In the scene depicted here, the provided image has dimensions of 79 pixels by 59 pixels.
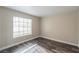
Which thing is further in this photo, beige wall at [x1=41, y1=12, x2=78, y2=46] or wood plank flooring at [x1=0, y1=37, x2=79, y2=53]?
beige wall at [x1=41, y1=12, x2=78, y2=46]

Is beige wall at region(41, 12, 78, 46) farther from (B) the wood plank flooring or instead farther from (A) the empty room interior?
(B) the wood plank flooring

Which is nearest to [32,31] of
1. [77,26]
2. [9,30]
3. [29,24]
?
[29,24]

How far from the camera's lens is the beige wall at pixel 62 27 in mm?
3014

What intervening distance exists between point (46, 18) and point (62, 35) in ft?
5.93

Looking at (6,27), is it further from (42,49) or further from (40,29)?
(40,29)

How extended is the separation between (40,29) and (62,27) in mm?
2020

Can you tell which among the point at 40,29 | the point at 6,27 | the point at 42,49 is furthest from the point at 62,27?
the point at 6,27

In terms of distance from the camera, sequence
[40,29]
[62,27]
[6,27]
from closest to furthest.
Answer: [6,27] < [62,27] < [40,29]

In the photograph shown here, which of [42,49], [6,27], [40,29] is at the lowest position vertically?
[42,49]

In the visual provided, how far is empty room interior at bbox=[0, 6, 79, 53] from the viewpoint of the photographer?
237cm

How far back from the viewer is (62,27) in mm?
3541

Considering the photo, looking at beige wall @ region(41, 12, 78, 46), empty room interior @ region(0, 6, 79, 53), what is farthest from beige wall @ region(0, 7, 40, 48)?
beige wall @ region(41, 12, 78, 46)

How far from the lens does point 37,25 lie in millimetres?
4898
